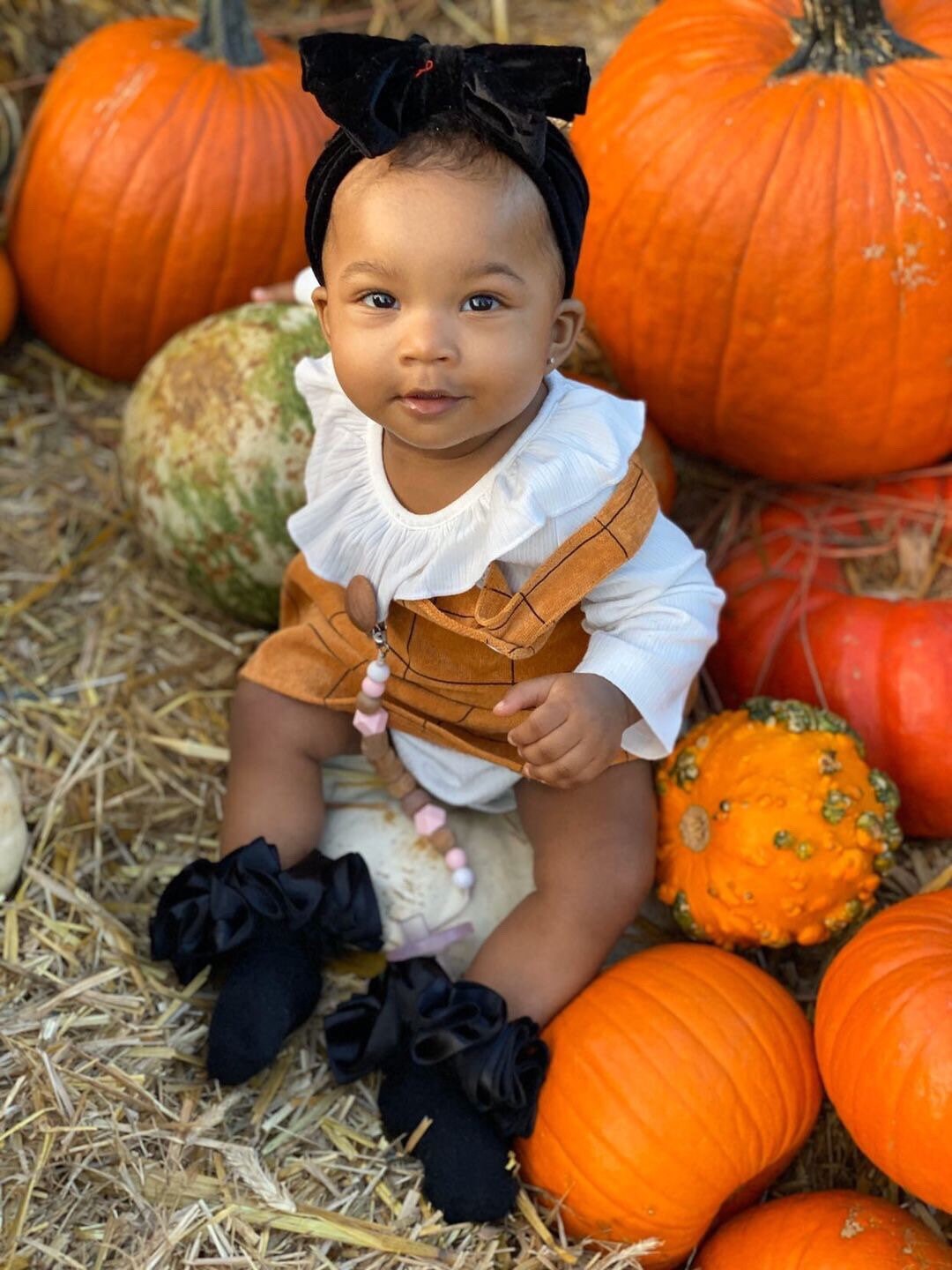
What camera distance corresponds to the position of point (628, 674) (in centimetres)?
196

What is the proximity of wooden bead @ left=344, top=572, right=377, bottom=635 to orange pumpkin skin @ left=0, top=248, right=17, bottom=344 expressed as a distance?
151 centimetres

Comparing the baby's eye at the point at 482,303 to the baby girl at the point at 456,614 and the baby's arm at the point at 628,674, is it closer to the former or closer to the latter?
the baby girl at the point at 456,614

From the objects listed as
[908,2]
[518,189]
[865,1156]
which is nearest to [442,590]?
[518,189]

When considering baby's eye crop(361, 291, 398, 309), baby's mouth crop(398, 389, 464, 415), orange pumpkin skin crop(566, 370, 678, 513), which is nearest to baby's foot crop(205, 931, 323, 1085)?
baby's mouth crop(398, 389, 464, 415)

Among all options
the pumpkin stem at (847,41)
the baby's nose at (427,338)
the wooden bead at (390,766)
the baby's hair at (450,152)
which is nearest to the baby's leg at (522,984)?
the wooden bead at (390,766)

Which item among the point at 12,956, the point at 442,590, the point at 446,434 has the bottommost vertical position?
the point at 12,956

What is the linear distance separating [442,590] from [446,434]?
282 mm

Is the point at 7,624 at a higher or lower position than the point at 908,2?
lower

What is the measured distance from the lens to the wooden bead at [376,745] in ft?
7.42

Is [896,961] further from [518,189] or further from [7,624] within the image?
[7,624]

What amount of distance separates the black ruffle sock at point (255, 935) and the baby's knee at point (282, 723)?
0.73 ft

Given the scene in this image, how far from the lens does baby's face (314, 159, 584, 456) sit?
1.65 metres

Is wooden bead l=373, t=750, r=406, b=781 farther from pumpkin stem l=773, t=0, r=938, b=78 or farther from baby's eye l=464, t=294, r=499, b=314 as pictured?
pumpkin stem l=773, t=0, r=938, b=78

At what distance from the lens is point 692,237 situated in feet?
8.23
